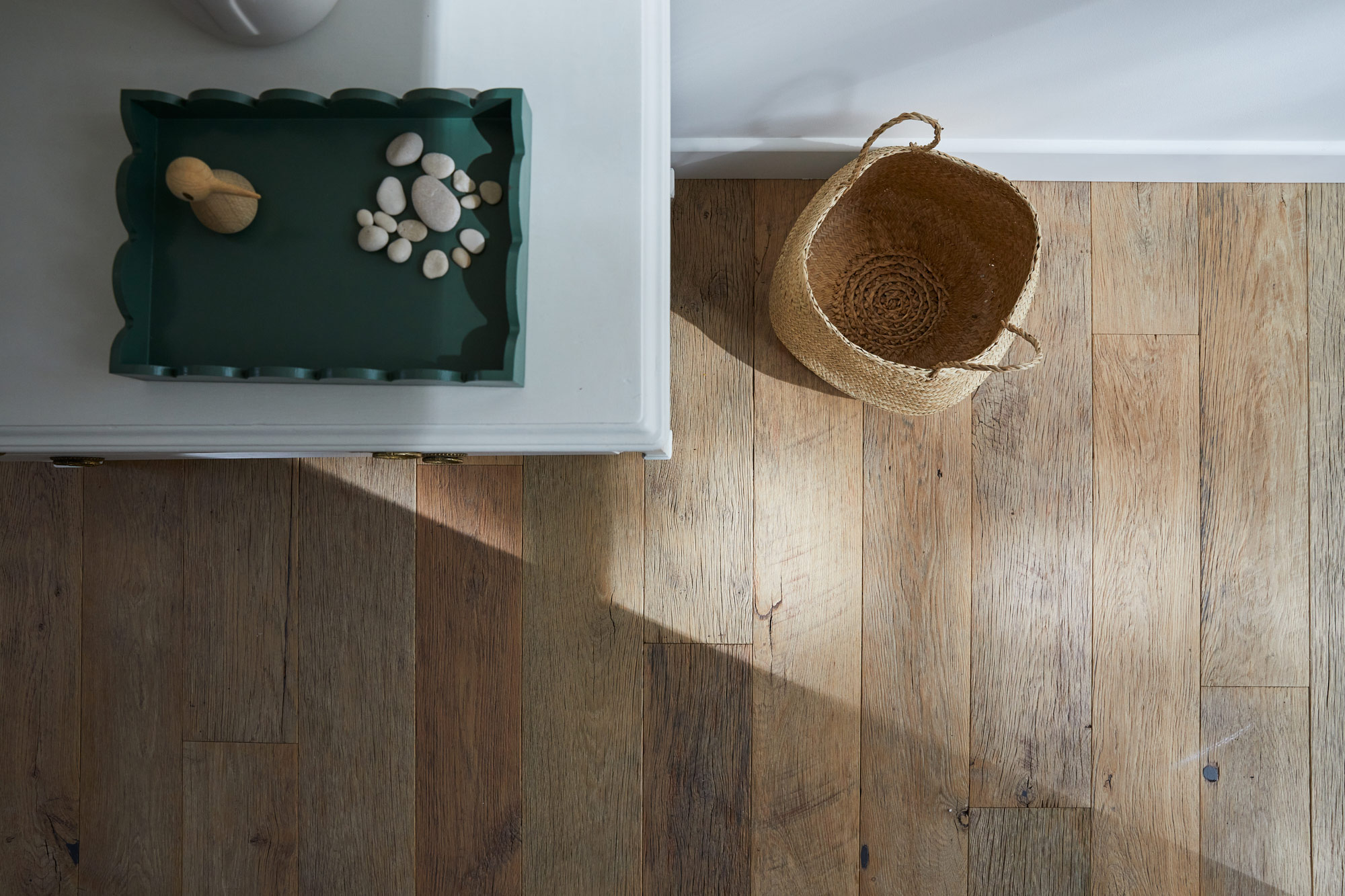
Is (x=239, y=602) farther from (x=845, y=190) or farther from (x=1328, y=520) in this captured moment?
(x=1328, y=520)

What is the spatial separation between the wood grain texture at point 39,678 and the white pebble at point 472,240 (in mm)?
914

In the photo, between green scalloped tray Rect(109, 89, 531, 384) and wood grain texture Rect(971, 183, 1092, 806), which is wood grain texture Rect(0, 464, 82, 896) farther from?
wood grain texture Rect(971, 183, 1092, 806)

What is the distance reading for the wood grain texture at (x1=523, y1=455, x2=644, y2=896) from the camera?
1.13 meters

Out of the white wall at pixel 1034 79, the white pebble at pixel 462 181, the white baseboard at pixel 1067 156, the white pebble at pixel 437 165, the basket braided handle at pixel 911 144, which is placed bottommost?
the white pebble at pixel 462 181

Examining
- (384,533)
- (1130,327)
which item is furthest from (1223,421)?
(384,533)

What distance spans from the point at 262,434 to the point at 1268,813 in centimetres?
148

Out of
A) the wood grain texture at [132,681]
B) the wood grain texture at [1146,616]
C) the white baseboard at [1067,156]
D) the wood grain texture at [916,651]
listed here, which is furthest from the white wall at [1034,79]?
the wood grain texture at [132,681]

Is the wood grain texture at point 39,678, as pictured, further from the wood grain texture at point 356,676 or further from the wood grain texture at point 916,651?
the wood grain texture at point 916,651

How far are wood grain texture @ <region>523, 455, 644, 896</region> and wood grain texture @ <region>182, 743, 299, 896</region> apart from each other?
1.18 ft

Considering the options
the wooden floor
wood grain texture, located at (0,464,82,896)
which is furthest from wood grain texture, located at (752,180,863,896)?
wood grain texture, located at (0,464,82,896)

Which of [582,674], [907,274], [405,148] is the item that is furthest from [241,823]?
[907,274]

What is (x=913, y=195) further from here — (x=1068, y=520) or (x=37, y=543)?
(x=37, y=543)

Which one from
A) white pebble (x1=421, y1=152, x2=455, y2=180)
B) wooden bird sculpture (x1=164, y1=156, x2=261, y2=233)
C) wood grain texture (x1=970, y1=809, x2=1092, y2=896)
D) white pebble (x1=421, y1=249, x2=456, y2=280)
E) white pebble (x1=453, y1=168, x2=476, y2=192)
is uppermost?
white pebble (x1=421, y1=152, x2=455, y2=180)

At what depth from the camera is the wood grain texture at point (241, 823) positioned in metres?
1.13
